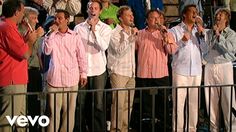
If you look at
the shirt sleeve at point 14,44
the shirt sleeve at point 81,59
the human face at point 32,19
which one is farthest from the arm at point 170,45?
the shirt sleeve at point 14,44

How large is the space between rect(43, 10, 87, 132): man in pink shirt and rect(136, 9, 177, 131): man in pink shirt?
0.88 meters

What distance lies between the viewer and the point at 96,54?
749cm

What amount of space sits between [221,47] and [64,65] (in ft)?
7.40

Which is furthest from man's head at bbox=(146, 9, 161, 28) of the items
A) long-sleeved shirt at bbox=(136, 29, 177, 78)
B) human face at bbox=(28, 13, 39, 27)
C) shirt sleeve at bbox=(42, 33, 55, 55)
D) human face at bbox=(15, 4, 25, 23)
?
human face at bbox=(15, 4, 25, 23)

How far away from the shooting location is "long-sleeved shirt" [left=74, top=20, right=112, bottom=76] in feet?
24.4

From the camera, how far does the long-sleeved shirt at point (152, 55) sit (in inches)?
299

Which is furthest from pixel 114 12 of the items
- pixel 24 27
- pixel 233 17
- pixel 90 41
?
pixel 233 17

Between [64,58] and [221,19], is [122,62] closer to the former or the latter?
[64,58]

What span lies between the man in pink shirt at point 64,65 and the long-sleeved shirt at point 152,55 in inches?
34.2

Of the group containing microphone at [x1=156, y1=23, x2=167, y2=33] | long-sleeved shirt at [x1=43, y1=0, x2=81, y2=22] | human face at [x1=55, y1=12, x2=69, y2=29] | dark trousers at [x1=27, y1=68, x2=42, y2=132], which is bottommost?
dark trousers at [x1=27, y1=68, x2=42, y2=132]

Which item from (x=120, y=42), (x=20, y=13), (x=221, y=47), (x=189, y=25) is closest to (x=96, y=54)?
(x=120, y=42)

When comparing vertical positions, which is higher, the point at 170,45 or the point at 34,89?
the point at 170,45

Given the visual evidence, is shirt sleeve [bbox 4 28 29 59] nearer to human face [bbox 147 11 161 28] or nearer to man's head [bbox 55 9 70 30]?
man's head [bbox 55 9 70 30]

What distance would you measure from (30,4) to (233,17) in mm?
4252
